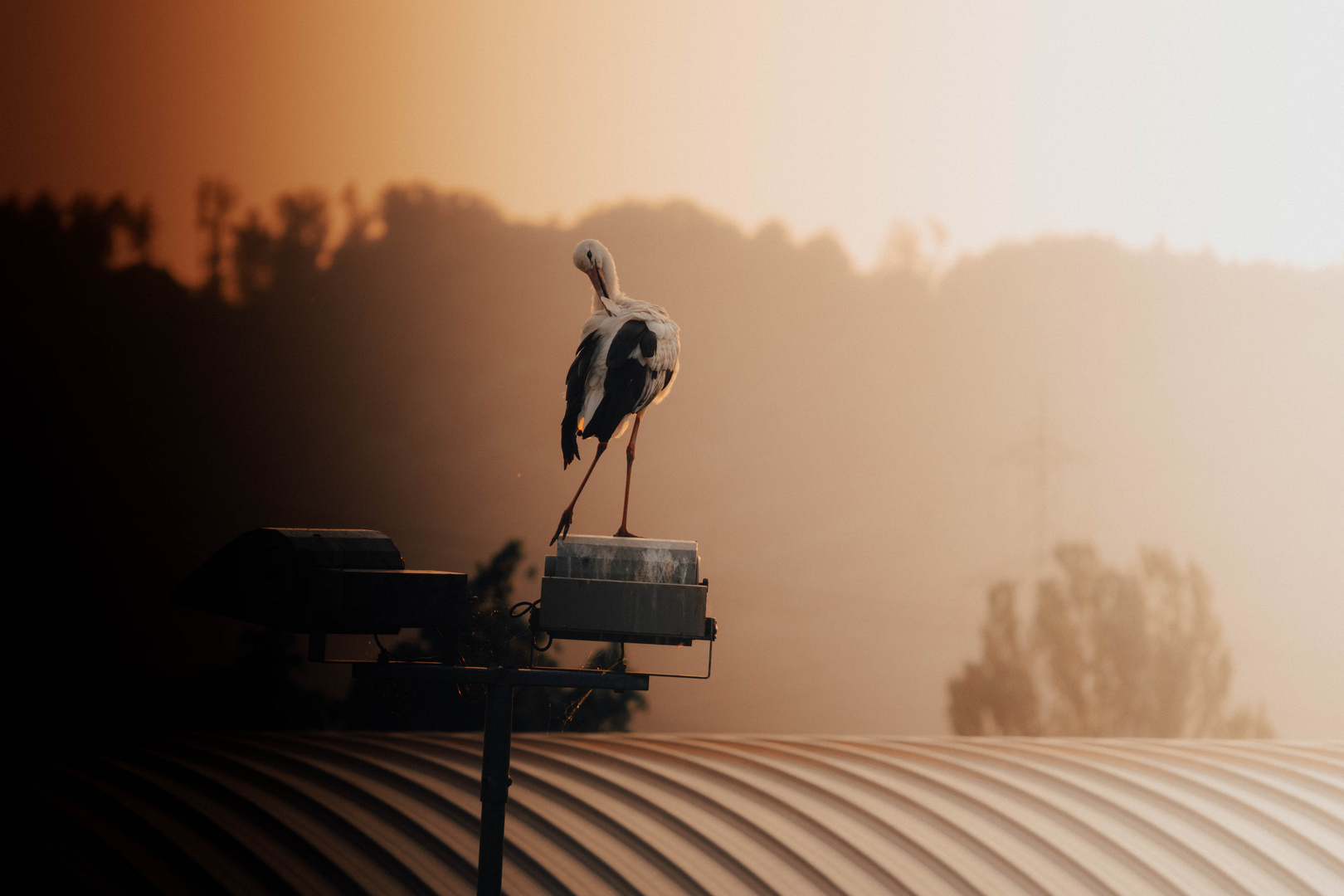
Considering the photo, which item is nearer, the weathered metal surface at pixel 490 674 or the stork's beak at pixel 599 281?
the weathered metal surface at pixel 490 674

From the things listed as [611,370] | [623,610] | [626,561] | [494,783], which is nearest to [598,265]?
[611,370]

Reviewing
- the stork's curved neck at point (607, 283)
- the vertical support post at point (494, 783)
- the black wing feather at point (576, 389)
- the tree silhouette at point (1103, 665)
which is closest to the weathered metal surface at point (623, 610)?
the vertical support post at point (494, 783)

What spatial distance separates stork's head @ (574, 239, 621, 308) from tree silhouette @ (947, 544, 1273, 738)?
39520 millimetres

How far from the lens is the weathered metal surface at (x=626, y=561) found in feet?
19.3

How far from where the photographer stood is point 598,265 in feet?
22.5

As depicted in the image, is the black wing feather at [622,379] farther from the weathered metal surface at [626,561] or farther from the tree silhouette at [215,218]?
A: the tree silhouette at [215,218]

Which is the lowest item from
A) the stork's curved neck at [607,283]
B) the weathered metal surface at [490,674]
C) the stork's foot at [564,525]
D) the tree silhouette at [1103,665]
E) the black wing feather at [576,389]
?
the tree silhouette at [1103,665]

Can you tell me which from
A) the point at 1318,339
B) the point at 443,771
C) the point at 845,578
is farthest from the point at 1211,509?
the point at 443,771

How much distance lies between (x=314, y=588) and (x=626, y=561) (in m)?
1.83

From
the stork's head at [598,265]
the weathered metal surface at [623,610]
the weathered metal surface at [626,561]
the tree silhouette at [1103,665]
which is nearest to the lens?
the weathered metal surface at [623,610]

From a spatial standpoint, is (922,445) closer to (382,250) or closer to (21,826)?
(382,250)

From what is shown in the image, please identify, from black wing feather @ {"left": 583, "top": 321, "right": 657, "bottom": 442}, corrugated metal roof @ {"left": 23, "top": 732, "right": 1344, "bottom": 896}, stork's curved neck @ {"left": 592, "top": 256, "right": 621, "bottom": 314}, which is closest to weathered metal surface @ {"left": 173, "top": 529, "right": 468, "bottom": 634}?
black wing feather @ {"left": 583, "top": 321, "right": 657, "bottom": 442}

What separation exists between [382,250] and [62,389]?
1220 centimetres

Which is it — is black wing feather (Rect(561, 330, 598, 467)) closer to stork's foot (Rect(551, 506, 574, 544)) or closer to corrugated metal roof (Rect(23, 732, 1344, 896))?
stork's foot (Rect(551, 506, 574, 544))
